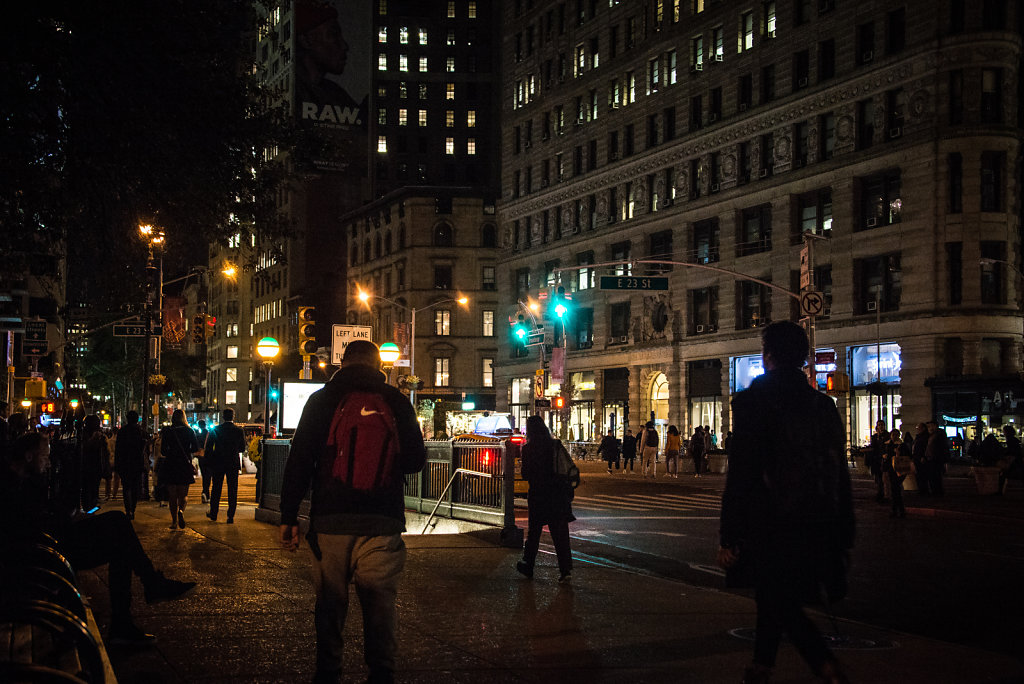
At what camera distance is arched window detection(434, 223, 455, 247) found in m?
92.3

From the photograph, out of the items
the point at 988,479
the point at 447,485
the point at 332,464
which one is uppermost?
the point at 332,464

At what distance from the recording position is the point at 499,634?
341 inches

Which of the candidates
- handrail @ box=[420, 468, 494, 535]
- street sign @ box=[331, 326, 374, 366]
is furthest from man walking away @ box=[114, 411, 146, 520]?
handrail @ box=[420, 468, 494, 535]

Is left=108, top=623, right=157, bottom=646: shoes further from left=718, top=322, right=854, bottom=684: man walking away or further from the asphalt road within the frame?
the asphalt road

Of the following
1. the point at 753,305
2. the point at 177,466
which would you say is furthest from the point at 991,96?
the point at 177,466

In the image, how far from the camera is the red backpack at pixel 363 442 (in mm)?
5996

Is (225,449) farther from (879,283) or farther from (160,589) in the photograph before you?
(879,283)

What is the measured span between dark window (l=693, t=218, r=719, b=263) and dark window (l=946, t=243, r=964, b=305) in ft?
47.2

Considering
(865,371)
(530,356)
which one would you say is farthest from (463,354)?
(865,371)

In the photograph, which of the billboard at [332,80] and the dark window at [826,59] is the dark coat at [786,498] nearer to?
the dark window at [826,59]

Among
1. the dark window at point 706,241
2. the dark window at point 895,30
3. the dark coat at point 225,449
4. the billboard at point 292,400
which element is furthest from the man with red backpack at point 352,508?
the dark window at point 706,241

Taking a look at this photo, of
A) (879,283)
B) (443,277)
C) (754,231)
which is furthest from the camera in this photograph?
(443,277)

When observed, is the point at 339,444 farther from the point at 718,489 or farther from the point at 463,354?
the point at 463,354

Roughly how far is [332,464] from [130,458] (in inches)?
613
